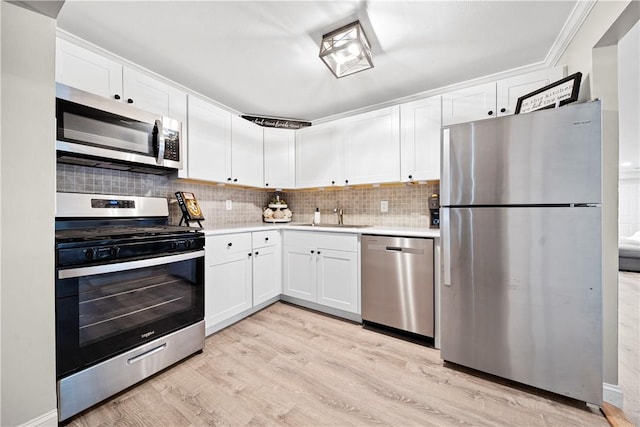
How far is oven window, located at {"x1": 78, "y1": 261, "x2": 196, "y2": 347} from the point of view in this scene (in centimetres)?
136

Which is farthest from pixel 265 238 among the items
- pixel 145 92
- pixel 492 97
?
pixel 492 97

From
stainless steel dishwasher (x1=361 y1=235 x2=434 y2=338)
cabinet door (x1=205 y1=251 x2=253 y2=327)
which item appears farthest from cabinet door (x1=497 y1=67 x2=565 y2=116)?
cabinet door (x1=205 y1=251 x2=253 y2=327)

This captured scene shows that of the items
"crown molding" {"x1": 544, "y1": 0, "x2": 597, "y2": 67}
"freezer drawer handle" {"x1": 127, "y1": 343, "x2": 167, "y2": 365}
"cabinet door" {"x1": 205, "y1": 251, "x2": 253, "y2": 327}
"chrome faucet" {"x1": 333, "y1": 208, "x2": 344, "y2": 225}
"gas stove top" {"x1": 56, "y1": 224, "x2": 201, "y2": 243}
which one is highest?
"crown molding" {"x1": 544, "y1": 0, "x2": 597, "y2": 67}

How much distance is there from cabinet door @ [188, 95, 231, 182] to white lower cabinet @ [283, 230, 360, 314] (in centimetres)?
101

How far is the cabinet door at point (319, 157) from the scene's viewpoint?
288cm

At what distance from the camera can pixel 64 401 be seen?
1254 millimetres

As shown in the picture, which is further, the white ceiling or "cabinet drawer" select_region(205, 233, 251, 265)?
"cabinet drawer" select_region(205, 233, 251, 265)

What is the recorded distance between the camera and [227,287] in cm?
A: 225

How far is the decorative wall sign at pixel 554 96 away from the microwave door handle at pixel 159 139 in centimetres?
275

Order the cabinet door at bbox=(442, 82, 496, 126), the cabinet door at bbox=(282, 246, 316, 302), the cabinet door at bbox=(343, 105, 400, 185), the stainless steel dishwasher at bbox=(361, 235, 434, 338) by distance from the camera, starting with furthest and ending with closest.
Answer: the cabinet door at bbox=(282, 246, 316, 302)
the cabinet door at bbox=(343, 105, 400, 185)
the cabinet door at bbox=(442, 82, 496, 126)
the stainless steel dishwasher at bbox=(361, 235, 434, 338)

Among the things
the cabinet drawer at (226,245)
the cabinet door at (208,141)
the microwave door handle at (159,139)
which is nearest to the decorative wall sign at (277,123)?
the cabinet door at (208,141)

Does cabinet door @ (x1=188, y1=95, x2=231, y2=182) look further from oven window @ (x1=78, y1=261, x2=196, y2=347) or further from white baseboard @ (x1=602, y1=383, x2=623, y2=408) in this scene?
white baseboard @ (x1=602, y1=383, x2=623, y2=408)

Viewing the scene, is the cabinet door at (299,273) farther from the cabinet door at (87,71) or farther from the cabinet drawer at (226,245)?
Answer: the cabinet door at (87,71)

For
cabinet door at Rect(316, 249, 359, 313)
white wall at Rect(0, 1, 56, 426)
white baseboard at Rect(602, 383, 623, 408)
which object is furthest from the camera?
cabinet door at Rect(316, 249, 359, 313)
